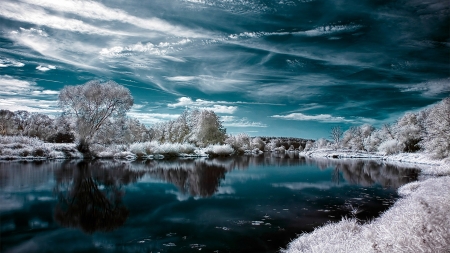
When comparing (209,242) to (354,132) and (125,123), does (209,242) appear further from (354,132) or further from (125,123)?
(354,132)

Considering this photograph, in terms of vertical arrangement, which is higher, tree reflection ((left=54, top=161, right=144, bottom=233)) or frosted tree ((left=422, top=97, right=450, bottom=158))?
frosted tree ((left=422, top=97, right=450, bottom=158))

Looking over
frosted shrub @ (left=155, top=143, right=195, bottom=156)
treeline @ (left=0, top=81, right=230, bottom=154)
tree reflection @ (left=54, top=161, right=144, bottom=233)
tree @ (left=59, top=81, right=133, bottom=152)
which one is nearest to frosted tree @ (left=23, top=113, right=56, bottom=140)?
treeline @ (left=0, top=81, right=230, bottom=154)

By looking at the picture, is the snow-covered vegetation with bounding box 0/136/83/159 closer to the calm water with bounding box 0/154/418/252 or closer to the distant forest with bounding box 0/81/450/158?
the distant forest with bounding box 0/81/450/158

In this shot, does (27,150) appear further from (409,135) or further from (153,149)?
(409,135)

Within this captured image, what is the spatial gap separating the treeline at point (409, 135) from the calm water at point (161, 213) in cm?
1928

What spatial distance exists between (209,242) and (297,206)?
221 inches

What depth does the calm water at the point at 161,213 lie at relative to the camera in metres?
6.85

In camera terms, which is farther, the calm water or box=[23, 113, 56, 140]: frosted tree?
box=[23, 113, 56, 140]: frosted tree

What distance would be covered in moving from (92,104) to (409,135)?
5727 centimetres

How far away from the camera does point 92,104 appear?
1309 inches

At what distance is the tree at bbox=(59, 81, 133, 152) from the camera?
3192cm

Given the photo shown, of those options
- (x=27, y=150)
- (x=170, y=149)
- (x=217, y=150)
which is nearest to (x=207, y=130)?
(x=217, y=150)

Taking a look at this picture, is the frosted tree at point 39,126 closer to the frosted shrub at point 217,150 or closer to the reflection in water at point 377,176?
the frosted shrub at point 217,150

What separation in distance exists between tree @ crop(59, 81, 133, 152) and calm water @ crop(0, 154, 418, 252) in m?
16.7
